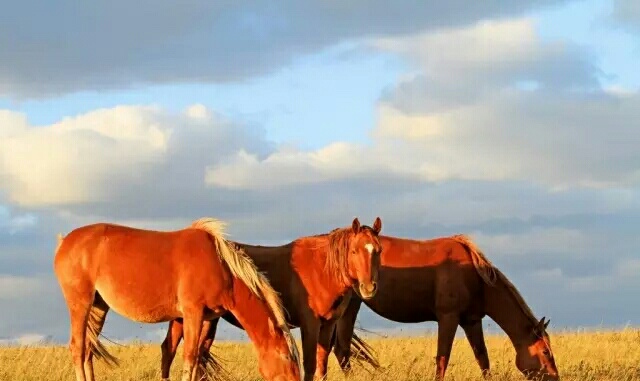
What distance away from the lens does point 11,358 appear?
51.3ft

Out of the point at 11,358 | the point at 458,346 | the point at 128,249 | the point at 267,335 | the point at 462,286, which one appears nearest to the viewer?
the point at 267,335

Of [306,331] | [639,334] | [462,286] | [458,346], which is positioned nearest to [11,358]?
[306,331]

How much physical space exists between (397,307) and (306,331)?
3470 millimetres

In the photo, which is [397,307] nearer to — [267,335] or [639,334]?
[267,335]

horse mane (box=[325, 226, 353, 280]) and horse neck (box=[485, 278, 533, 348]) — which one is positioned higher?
horse mane (box=[325, 226, 353, 280])

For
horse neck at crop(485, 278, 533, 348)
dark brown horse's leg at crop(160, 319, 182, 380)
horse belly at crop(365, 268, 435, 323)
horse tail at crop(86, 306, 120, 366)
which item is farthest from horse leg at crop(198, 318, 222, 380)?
horse neck at crop(485, 278, 533, 348)

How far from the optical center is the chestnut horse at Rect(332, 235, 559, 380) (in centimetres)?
1383

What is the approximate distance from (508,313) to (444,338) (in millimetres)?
1009

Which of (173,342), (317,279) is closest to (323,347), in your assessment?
(317,279)

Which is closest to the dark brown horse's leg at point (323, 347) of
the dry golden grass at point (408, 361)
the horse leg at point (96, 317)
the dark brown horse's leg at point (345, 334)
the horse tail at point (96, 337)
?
the dry golden grass at point (408, 361)

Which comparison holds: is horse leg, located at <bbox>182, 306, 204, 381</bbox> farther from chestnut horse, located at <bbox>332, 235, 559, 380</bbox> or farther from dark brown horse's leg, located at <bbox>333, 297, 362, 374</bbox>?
dark brown horse's leg, located at <bbox>333, 297, 362, 374</bbox>

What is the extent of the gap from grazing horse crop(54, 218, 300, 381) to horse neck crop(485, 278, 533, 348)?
4.45 m

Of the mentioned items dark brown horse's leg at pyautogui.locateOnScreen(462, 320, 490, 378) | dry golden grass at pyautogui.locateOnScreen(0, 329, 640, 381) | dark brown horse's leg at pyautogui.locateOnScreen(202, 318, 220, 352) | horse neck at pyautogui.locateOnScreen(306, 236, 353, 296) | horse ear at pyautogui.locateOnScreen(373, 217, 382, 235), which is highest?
horse ear at pyautogui.locateOnScreen(373, 217, 382, 235)

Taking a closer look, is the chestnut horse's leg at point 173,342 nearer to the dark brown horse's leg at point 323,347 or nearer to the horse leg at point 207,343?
the horse leg at point 207,343
